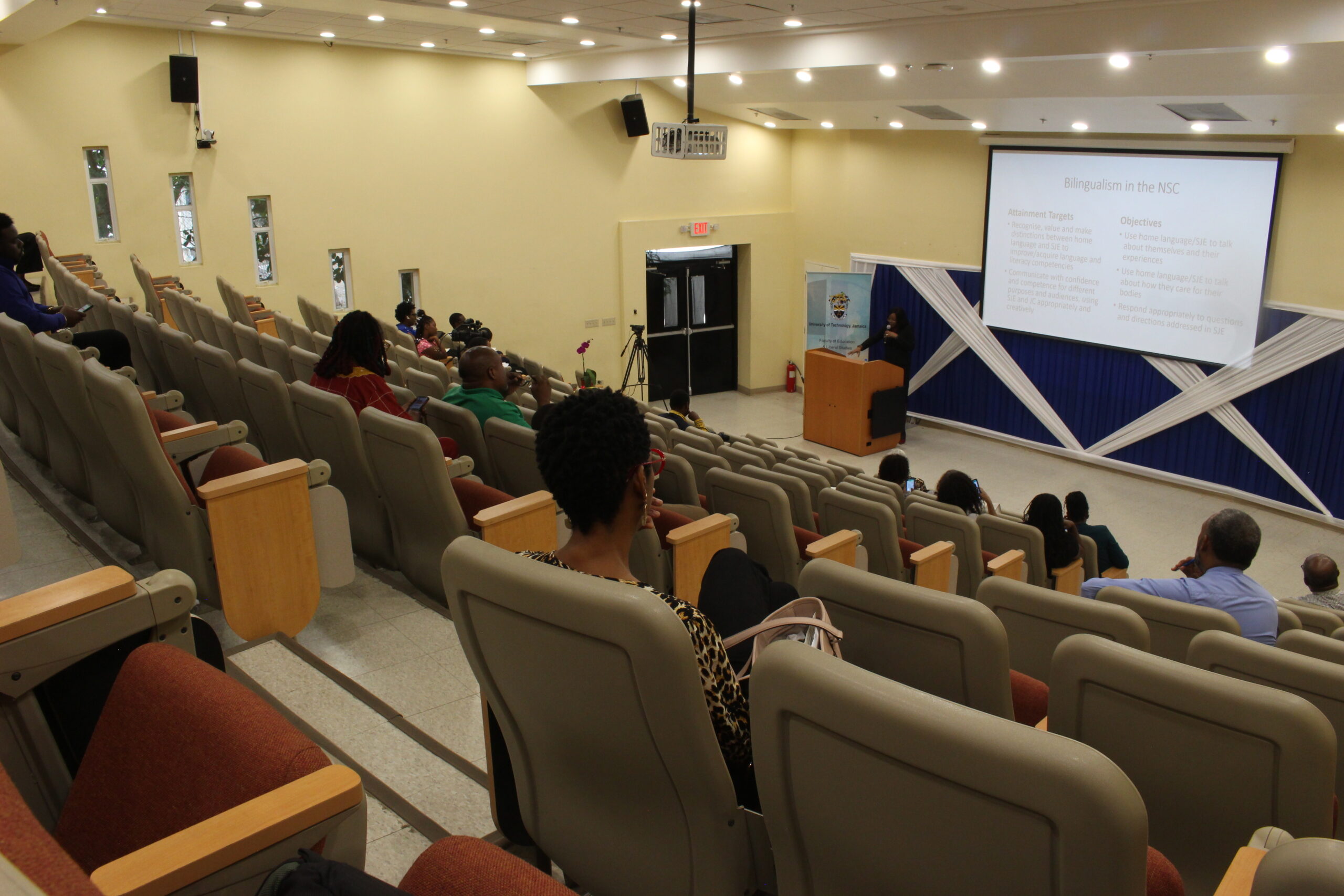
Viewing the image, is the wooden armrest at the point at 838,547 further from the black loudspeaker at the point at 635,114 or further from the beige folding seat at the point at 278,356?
the black loudspeaker at the point at 635,114

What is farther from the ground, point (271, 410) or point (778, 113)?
point (778, 113)

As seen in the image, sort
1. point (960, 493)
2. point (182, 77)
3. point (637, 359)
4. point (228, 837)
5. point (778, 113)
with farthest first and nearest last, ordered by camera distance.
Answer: point (637, 359)
point (778, 113)
point (182, 77)
point (960, 493)
point (228, 837)

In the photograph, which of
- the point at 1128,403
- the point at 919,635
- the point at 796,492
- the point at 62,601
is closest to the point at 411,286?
the point at 796,492

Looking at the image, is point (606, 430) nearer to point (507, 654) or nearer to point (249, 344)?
point (507, 654)

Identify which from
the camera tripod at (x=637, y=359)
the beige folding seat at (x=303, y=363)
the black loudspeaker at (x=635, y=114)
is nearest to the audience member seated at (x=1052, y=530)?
the beige folding seat at (x=303, y=363)

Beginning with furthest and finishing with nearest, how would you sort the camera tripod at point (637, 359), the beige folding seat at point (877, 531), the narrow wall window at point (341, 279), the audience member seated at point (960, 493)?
the camera tripod at point (637, 359) → the narrow wall window at point (341, 279) → the audience member seated at point (960, 493) → the beige folding seat at point (877, 531)

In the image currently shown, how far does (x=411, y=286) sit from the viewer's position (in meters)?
12.4

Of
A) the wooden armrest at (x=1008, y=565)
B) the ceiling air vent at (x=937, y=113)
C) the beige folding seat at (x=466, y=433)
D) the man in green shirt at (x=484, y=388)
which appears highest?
the ceiling air vent at (x=937, y=113)

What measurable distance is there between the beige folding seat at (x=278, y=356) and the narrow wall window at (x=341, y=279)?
6158 mm

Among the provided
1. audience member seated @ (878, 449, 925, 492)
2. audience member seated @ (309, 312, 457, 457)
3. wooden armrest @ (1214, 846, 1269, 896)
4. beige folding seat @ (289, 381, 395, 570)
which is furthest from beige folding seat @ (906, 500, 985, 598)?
wooden armrest @ (1214, 846, 1269, 896)

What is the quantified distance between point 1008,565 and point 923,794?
377 centimetres

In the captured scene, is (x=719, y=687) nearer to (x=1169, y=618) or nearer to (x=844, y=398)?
(x=1169, y=618)

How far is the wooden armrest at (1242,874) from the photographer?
1.31 meters

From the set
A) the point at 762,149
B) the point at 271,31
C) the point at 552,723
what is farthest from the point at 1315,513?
the point at 271,31
